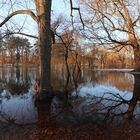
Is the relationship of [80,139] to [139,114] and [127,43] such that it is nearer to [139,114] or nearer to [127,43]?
[139,114]

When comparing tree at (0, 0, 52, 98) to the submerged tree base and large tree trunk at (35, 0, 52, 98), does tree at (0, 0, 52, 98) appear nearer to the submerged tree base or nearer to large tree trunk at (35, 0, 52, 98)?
large tree trunk at (35, 0, 52, 98)

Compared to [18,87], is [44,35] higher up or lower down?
higher up

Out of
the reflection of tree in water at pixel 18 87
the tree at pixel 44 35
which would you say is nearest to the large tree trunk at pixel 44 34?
the tree at pixel 44 35

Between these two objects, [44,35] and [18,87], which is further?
[18,87]

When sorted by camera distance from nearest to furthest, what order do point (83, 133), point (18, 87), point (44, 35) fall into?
point (83, 133) < point (44, 35) < point (18, 87)

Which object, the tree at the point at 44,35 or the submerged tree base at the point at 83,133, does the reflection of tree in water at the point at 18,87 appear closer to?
the tree at the point at 44,35

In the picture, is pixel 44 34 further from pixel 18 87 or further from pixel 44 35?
pixel 18 87

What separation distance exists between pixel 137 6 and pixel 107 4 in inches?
117

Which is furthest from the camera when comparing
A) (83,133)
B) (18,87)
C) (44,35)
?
(18,87)

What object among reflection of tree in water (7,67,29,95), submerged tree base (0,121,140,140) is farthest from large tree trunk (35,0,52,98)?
submerged tree base (0,121,140,140)

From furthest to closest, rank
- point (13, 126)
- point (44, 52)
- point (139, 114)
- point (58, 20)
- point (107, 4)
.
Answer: point (58, 20)
point (107, 4)
point (44, 52)
point (139, 114)
point (13, 126)

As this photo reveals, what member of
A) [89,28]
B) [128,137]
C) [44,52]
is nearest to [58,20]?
[89,28]

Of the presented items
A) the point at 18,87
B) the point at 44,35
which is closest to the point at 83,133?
the point at 44,35

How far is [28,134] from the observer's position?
265 inches
